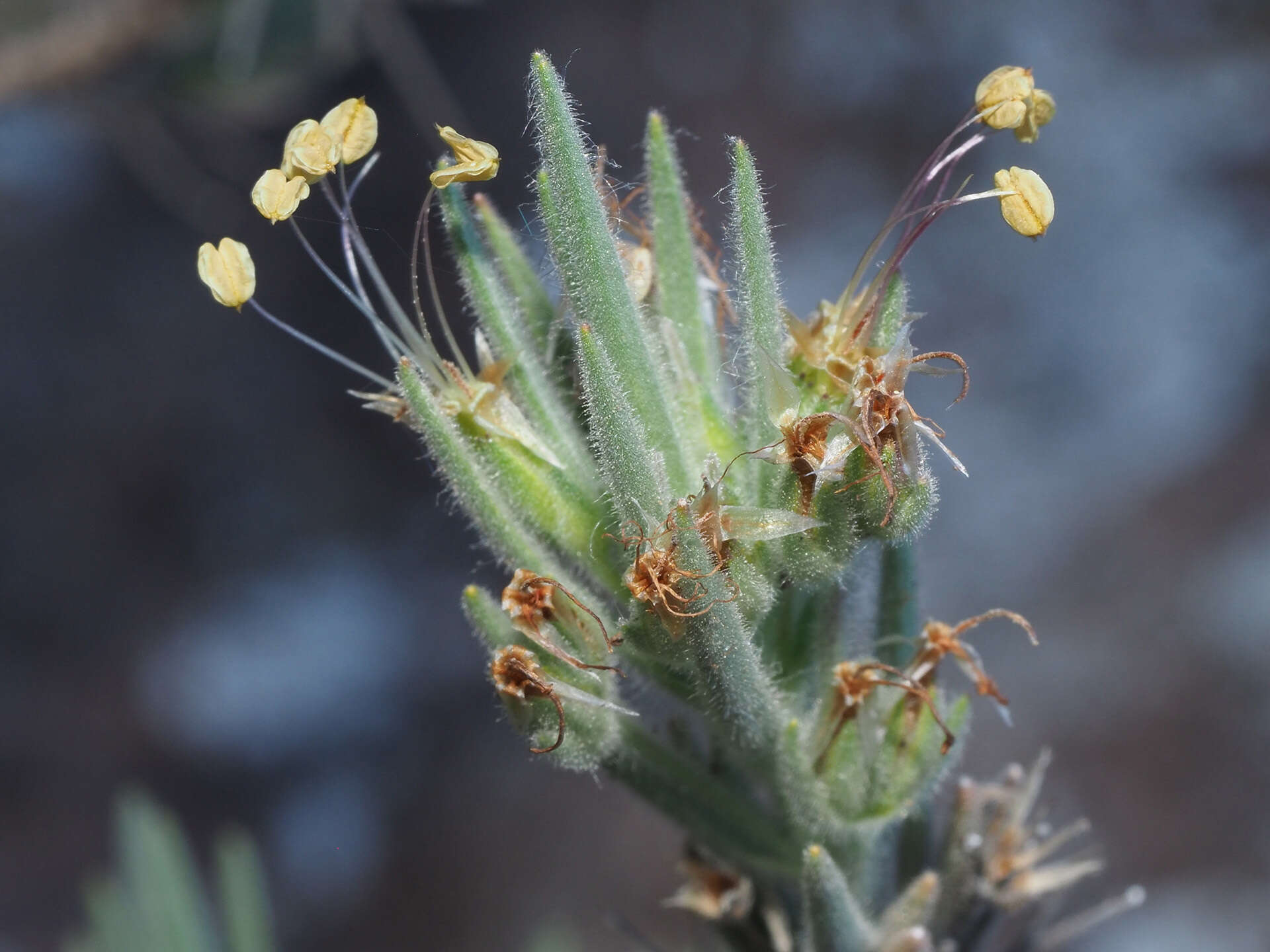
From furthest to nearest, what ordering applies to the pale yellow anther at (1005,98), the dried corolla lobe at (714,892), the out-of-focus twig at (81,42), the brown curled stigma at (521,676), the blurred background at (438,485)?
the blurred background at (438,485)
the out-of-focus twig at (81,42)
the dried corolla lobe at (714,892)
the pale yellow anther at (1005,98)
the brown curled stigma at (521,676)

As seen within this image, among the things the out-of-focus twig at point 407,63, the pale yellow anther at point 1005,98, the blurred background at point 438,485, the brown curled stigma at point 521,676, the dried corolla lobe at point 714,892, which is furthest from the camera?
the blurred background at point 438,485

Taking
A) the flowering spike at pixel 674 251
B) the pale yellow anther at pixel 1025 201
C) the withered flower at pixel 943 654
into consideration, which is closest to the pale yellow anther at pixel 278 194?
the flowering spike at pixel 674 251

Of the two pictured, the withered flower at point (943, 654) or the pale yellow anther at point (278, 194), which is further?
the withered flower at point (943, 654)

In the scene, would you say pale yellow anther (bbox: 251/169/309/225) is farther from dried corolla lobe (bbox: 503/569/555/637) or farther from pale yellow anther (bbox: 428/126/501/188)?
dried corolla lobe (bbox: 503/569/555/637)

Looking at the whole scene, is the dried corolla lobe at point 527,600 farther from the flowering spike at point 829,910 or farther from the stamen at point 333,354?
the flowering spike at point 829,910

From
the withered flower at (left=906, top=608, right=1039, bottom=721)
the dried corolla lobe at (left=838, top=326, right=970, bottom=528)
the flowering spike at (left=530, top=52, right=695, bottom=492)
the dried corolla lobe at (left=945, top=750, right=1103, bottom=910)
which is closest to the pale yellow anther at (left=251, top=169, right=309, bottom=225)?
the flowering spike at (left=530, top=52, right=695, bottom=492)

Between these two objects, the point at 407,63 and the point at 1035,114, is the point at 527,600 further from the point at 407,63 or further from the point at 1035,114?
the point at 407,63

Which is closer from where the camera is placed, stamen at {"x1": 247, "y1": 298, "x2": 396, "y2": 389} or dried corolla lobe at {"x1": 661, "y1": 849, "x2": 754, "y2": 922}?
stamen at {"x1": 247, "y1": 298, "x2": 396, "y2": 389}

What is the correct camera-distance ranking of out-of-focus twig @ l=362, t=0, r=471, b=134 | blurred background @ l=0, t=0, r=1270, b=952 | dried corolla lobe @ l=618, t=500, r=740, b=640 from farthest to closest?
blurred background @ l=0, t=0, r=1270, b=952 < out-of-focus twig @ l=362, t=0, r=471, b=134 < dried corolla lobe @ l=618, t=500, r=740, b=640

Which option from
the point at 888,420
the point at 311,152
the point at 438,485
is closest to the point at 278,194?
the point at 311,152
